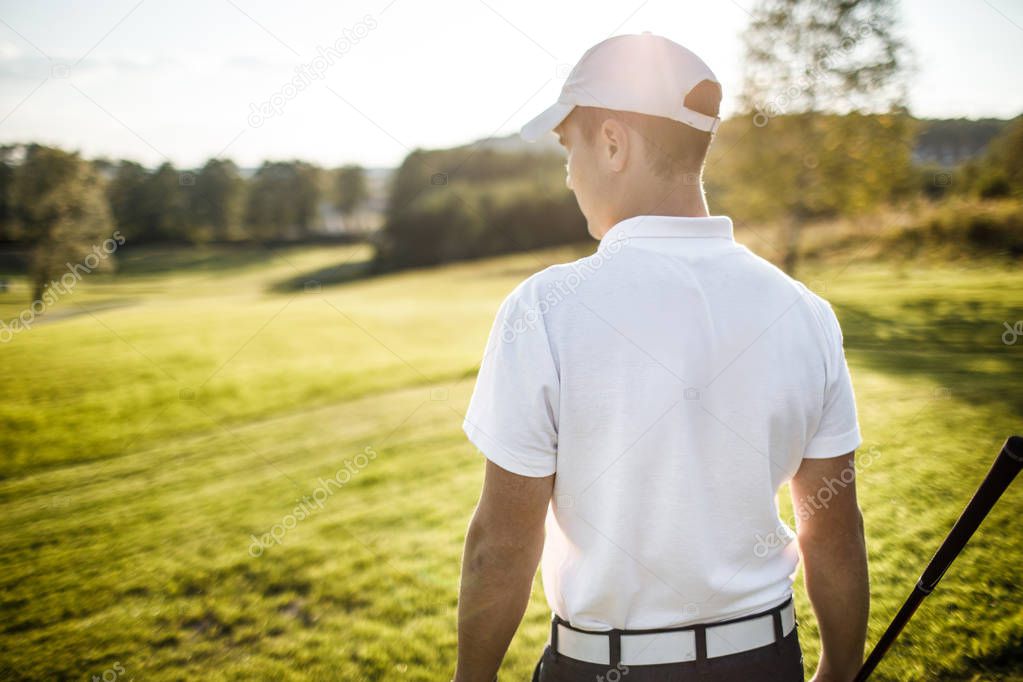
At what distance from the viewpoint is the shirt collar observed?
143 cm

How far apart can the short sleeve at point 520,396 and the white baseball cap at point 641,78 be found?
587mm

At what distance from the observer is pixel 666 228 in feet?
4.70

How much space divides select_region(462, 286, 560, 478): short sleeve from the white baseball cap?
0.59m

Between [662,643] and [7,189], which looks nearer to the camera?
[662,643]

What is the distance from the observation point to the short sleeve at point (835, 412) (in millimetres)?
1562

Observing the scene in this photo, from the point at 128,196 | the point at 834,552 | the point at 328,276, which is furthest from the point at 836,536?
the point at 328,276

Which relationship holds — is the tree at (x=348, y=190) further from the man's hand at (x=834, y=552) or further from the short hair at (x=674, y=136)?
the man's hand at (x=834, y=552)

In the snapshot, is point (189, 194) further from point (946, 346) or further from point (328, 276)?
point (946, 346)

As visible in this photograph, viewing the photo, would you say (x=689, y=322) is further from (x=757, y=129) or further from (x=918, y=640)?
(x=757, y=129)

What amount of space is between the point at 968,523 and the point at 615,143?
1368 millimetres

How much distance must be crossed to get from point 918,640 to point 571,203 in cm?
4949

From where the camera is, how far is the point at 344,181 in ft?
232

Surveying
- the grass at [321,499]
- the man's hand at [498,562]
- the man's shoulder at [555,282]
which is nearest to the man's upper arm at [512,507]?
the man's hand at [498,562]

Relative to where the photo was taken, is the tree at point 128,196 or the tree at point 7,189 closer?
the tree at point 7,189
